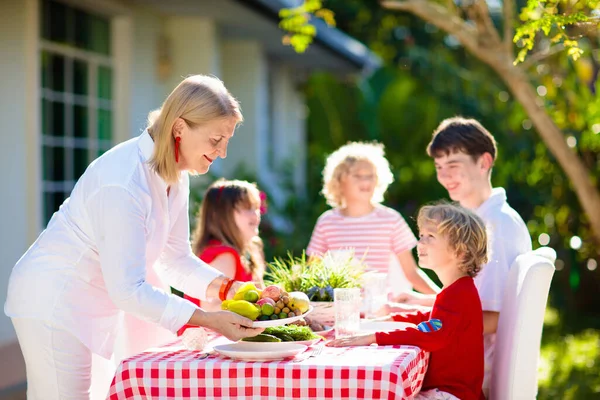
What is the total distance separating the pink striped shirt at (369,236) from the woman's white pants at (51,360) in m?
2.35

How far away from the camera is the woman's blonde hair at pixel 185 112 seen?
3.35 metres

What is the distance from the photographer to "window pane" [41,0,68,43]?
8.27 m

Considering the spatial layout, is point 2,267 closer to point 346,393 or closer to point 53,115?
point 53,115

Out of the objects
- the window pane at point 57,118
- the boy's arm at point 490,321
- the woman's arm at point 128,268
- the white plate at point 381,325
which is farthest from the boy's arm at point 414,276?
the window pane at point 57,118

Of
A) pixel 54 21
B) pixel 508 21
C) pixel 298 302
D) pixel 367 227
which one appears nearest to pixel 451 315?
pixel 298 302

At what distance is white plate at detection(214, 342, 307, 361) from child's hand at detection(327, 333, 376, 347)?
205 mm

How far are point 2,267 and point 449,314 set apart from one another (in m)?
5.14

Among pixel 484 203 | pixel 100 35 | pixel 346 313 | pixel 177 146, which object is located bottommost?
pixel 346 313

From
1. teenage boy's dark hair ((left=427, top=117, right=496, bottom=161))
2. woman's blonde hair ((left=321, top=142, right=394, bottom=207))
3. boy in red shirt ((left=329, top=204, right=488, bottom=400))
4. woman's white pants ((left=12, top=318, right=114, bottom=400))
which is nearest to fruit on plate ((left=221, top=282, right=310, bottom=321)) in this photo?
boy in red shirt ((left=329, top=204, right=488, bottom=400))

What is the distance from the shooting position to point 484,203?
170 inches

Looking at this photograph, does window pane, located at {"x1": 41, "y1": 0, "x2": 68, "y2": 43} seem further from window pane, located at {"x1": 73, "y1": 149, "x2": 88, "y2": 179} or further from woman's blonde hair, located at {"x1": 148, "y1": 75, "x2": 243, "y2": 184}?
woman's blonde hair, located at {"x1": 148, "y1": 75, "x2": 243, "y2": 184}

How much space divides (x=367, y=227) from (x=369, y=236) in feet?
0.21

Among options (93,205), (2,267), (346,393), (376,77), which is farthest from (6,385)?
(376,77)

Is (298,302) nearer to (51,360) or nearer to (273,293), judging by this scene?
(273,293)
